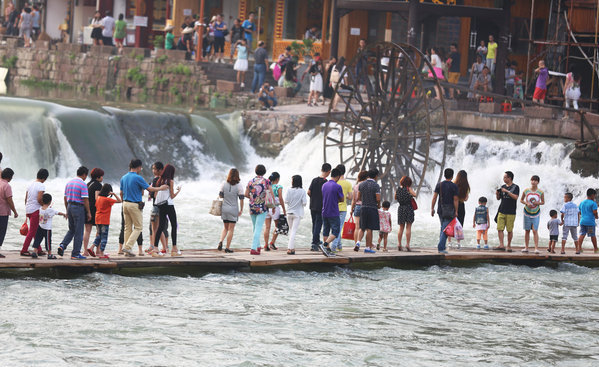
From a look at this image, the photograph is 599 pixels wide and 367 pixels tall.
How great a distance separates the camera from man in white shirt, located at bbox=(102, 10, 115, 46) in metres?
42.2

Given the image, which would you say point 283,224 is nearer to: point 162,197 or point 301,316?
point 162,197

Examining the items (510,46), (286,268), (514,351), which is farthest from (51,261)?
(510,46)

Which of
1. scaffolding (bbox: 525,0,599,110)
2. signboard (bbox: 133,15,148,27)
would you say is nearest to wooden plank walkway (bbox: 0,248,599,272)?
scaffolding (bbox: 525,0,599,110)

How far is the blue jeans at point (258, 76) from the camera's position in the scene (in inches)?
1394

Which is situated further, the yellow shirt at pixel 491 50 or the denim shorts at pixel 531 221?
the yellow shirt at pixel 491 50

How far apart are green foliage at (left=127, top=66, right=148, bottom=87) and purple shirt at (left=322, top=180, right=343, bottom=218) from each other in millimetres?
24879

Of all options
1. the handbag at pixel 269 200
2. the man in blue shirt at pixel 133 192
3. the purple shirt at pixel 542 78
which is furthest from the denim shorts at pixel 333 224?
the purple shirt at pixel 542 78

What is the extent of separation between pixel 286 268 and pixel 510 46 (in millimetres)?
19428

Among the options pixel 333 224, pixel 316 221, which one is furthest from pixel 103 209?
pixel 333 224

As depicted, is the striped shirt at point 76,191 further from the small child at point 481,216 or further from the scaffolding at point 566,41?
the scaffolding at point 566,41

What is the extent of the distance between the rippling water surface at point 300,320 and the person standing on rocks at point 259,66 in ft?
60.0

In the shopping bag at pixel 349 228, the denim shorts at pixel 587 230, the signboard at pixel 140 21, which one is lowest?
the shopping bag at pixel 349 228

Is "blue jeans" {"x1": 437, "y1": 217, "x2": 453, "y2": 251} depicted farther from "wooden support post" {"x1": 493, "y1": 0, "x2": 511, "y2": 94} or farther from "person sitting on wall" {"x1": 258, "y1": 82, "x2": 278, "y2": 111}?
"person sitting on wall" {"x1": 258, "y1": 82, "x2": 278, "y2": 111}

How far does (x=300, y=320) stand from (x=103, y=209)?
3.14 meters
